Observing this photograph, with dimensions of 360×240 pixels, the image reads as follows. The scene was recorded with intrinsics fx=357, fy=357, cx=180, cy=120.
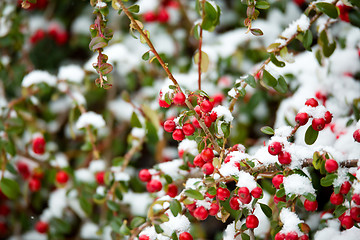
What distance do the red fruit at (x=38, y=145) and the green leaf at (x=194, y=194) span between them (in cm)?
94

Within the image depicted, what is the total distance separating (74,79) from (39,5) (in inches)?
35.5

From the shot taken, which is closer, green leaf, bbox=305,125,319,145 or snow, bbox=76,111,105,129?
green leaf, bbox=305,125,319,145

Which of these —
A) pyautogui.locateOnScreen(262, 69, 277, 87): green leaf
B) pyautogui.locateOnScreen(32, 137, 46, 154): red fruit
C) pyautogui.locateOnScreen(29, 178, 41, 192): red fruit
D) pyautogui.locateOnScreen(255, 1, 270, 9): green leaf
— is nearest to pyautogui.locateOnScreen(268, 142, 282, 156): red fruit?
pyautogui.locateOnScreen(262, 69, 277, 87): green leaf

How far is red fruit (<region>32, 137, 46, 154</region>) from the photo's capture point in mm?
1568

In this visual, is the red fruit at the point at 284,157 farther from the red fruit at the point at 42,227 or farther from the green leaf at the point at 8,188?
the red fruit at the point at 42,227

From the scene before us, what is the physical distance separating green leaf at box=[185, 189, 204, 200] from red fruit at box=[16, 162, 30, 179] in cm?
125

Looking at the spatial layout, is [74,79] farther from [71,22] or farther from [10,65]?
[71,22]

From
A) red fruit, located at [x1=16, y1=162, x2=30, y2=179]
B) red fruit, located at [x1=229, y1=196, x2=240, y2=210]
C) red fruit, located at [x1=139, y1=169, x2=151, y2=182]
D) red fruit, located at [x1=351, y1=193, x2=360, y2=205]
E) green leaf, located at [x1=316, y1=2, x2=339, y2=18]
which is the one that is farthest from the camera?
red fruit, located at [x1=16, y1=162, x2=30, y2=179]

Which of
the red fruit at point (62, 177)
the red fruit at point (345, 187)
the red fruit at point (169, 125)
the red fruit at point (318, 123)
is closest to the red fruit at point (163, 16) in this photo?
the red fruit at point (62, 177)

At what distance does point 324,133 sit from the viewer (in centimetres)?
132

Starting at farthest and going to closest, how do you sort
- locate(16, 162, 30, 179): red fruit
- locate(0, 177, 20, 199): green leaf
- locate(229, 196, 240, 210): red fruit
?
locate(16, 162, 30, 179): red fruit → locate(0, 177, 20, 199): green leaf → locate(229, 196, 240, 210): red fruit

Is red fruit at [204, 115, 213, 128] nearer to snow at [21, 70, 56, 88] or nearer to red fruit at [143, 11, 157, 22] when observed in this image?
snow at [21, 70, 56, 88]

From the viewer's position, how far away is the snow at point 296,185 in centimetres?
→ 82

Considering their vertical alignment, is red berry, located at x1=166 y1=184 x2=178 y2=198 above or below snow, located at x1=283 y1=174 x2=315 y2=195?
below
